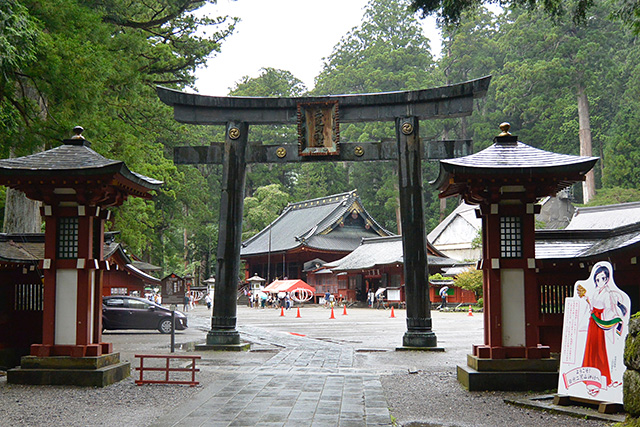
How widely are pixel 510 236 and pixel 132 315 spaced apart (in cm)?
1529

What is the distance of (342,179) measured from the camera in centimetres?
7106

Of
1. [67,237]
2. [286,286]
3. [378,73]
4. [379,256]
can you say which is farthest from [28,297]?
[378,73]

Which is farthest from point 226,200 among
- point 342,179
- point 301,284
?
point 342,179

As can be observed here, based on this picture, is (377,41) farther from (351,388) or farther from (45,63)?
(351,388)

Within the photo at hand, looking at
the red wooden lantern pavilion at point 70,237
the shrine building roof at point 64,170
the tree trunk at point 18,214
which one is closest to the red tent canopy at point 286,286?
the tree trunk at point 18,214

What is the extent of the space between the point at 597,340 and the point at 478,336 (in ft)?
39.0

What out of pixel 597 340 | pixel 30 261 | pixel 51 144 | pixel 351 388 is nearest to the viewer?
pixel 597 340

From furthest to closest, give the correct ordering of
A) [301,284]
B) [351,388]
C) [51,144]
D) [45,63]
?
[301,284], [51,144], [45,63], [351,388]

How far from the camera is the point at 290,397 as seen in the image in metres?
8.35

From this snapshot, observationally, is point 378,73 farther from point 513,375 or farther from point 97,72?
point 513,375

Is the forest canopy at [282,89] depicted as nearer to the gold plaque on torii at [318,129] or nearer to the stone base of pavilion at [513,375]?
the gold plaque on torii at [318,129]

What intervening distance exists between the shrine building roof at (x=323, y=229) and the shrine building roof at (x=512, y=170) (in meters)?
39.7

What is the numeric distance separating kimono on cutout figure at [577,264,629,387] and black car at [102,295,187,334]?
1641 centimetres

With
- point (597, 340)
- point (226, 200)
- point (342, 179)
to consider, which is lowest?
point (597, 340)
